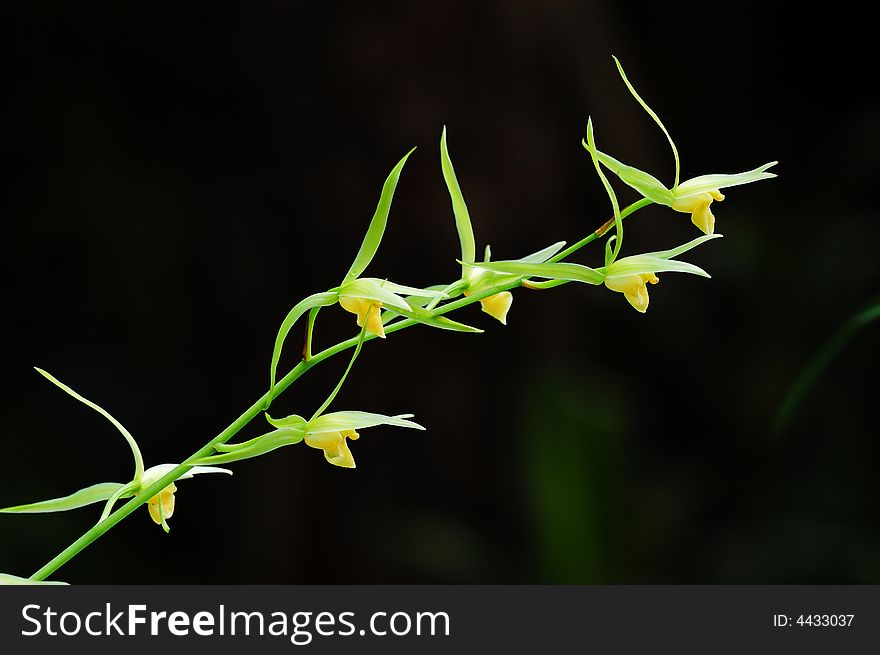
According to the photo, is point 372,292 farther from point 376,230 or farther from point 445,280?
point 445,280

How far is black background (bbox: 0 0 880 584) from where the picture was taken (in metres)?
2.06

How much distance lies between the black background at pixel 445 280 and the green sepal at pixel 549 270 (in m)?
1.44

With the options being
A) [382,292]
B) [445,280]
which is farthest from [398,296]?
[445,280]

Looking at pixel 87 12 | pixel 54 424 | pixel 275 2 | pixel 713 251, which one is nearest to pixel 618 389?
pixel 713 251

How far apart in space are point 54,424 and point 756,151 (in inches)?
81.5

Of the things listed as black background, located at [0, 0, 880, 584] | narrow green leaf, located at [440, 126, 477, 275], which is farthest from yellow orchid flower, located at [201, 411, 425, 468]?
black background, located at [0, 0, 880, 584]

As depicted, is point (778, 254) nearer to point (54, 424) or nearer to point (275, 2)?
point (275, 2)

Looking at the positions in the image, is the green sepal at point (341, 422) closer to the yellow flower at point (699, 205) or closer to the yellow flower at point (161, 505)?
the yellow flower at point (161, 505)

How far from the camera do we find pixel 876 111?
238cm

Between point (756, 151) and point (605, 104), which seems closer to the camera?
point (605, 104)

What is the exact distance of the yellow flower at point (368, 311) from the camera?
550mm

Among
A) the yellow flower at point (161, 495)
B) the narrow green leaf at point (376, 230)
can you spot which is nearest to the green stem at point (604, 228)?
the narrow green leaf at point (376, 230)

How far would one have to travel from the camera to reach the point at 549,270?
544mm

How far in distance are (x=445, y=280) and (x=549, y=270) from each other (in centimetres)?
143
